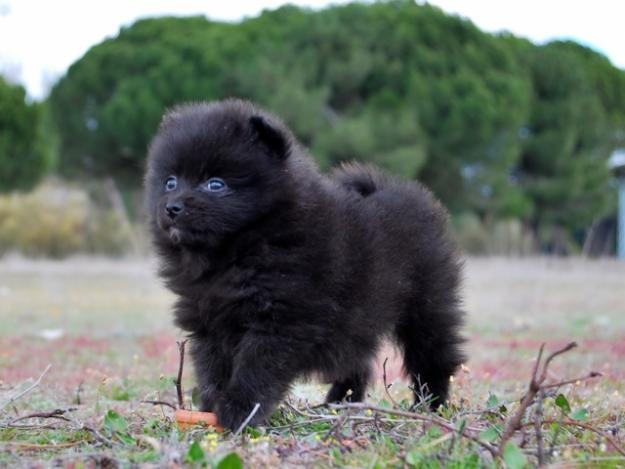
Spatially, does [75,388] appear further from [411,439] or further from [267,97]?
[267,97]

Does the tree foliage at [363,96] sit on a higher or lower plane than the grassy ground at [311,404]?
higher

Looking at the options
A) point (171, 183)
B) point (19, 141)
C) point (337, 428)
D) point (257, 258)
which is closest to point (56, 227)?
point (19, 141)

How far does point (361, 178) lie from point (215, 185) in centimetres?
132

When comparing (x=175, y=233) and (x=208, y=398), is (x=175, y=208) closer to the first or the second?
(x=175, y=233)

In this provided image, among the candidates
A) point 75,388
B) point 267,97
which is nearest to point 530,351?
point 75,388

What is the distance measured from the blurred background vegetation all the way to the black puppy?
770 inches

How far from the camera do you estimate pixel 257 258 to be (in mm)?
3541

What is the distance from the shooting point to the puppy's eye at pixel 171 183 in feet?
12.0

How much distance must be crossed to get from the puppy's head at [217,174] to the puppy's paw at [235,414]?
69cm

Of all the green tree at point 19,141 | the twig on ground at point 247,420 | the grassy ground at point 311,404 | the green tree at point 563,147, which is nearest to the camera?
the grassy ground at point 311,404

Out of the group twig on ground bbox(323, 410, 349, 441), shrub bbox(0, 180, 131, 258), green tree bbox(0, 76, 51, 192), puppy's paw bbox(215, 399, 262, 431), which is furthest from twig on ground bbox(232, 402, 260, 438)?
shrub bbox(0, 180, 131, 258)

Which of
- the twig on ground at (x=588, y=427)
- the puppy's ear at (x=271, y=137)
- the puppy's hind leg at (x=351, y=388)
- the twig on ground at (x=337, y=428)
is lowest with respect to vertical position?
the puppy's hind leg at (x=351, y=388)

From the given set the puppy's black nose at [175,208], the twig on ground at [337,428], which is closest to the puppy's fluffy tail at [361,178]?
the puppy's black nose at [175,208]

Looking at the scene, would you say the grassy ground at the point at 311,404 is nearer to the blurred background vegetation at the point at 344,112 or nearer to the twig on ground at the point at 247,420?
the twig on ground at the point at 247,420
